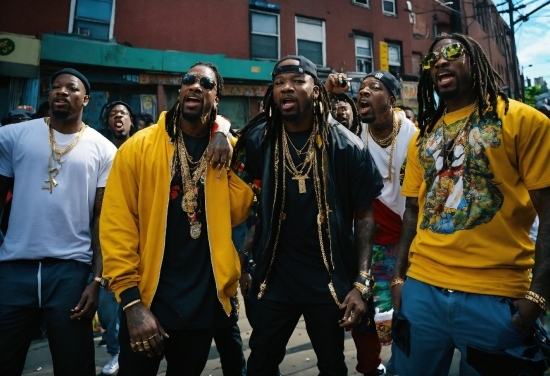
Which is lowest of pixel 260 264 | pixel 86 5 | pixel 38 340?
pixel 38 340

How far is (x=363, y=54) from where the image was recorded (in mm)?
17406

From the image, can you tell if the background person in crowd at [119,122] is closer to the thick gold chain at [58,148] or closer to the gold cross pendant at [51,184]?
the thick gold chain at [58,148]

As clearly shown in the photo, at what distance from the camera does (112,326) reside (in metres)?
4.26

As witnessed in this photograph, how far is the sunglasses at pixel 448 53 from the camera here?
2.40 m

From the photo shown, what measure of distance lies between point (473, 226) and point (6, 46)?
37.7ft

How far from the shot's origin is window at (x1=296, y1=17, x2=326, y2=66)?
51.0ft

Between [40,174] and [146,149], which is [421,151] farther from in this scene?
[40,174]

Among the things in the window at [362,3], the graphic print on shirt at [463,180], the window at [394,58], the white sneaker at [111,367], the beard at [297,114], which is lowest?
the white sneaker at [111,367]

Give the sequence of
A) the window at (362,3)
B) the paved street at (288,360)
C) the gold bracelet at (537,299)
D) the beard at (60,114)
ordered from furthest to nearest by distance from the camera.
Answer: the window at (362,3) → the paved street at (288,360) → the beard at (60,114) → the gold bracelet at (537,299)

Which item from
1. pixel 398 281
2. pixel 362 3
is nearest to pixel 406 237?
pixel 398 281

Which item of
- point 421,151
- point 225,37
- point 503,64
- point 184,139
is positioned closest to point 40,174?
point 184,139

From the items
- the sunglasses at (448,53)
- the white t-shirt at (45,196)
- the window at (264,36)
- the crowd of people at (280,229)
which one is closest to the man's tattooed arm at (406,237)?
the crowd of people at (280,229)

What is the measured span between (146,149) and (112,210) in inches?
16.0

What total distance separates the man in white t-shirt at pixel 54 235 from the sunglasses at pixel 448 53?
2155mm
